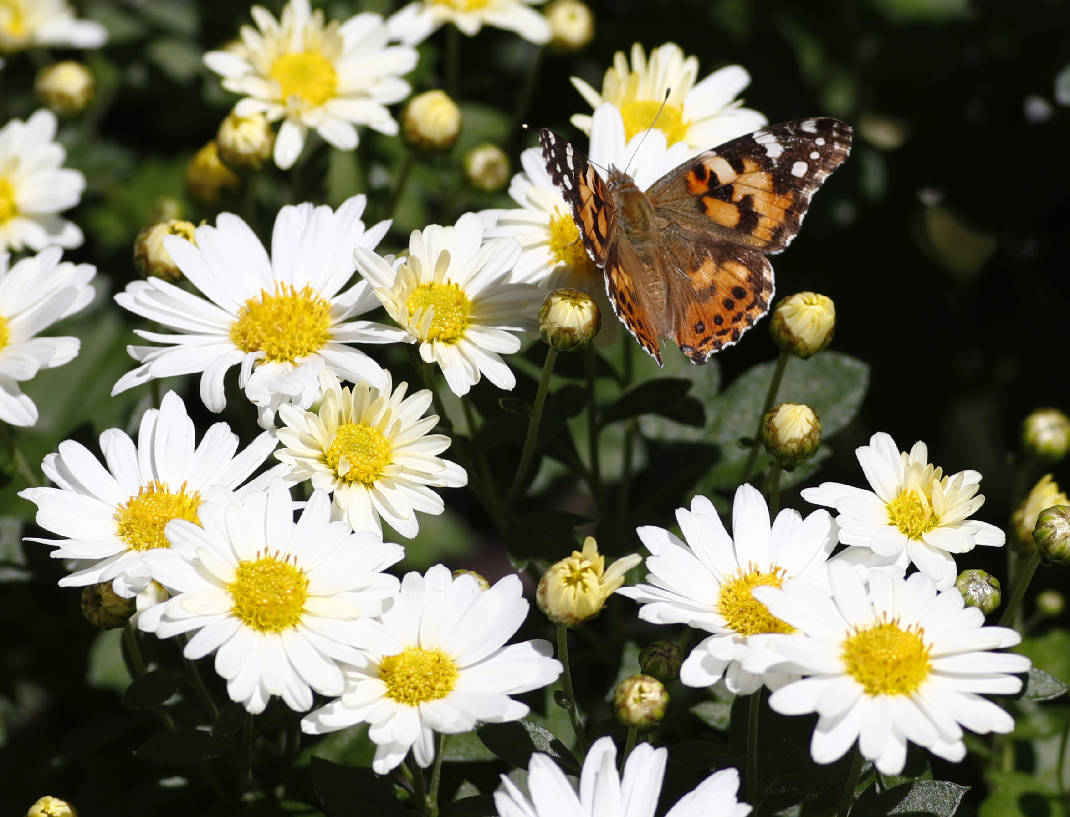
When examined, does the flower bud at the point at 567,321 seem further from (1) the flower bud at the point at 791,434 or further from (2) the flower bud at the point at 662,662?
(2) the flower bud at the point at 662,662

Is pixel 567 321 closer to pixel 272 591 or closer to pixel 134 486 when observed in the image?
pixel 272 591

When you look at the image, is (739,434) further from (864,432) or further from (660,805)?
(864,432)

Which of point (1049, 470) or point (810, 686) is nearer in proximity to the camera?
point (810, 686)

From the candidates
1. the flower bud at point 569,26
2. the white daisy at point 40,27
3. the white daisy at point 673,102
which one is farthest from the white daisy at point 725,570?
the white daisy at point 40,27

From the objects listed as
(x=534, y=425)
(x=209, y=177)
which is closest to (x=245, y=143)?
(x=209, y=177)

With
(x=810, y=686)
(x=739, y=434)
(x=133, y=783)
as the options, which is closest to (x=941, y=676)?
(x=810, y=686)

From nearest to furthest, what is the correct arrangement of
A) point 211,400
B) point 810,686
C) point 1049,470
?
1. point 810,686
2. point 211,400
3. point 1049,470
